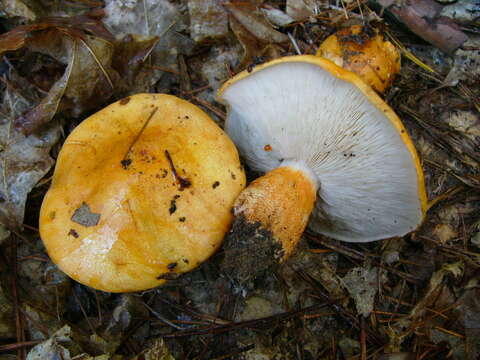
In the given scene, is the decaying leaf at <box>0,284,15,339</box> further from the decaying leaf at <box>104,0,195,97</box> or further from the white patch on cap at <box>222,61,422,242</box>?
the white patch on cap at <box>222,61,422,242</box>

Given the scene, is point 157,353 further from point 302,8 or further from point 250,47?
point 302,8

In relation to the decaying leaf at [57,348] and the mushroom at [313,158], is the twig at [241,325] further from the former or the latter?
the decaying leaf at [57,348]

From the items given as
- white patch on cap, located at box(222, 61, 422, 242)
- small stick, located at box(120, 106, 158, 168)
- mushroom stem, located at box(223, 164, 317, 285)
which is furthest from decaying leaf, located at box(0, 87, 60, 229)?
mushroom stem, located at box(223, 164, 317, 285)

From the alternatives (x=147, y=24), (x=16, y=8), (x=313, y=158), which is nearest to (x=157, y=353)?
(x=313, y=158)

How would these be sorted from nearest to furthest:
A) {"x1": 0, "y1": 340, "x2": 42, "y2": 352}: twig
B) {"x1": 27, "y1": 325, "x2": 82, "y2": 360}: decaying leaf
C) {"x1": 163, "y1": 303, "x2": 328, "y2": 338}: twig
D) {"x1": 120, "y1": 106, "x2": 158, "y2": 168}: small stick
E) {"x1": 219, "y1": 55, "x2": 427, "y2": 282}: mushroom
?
1. {"x1": 219, "y1": 55, "x2": 427, "y2": 282}: mushroom
2. {"x1": 120, "y1": 106, "x2": 158, "y2": 168}: small stick
3. {"x1": 27, "y1": 325, "x2": 82, "y2": 360}: decaying leaf
4. {"x1": 0, "y1": 340, "x2": 42, "y2": 352}: twig
5. {"x1": 163, "y1": 303, "x2": 328, "y2": 338}: twig

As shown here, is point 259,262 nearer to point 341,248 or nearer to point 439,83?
point 341,248

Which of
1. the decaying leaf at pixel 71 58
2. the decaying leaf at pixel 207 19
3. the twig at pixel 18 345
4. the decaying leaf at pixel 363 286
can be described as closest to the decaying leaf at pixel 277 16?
the decaying leaf at pixel 207 19
